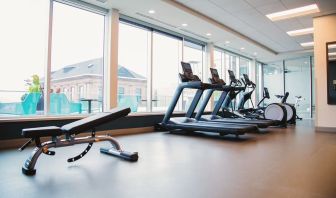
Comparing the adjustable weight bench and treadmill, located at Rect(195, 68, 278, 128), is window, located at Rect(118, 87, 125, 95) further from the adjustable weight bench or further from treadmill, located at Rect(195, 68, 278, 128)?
the adjustable weight bench

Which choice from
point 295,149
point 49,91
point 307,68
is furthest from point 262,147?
point 307,68

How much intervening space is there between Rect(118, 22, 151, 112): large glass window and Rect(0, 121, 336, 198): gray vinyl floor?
119 inches

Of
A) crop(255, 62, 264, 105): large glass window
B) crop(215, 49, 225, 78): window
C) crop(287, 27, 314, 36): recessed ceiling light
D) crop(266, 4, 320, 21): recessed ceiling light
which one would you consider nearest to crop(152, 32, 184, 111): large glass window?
crop(215, 49, 225, 78): window

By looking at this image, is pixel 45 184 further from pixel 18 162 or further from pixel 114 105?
pixel 114 105

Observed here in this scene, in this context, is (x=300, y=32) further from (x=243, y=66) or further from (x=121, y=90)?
(x=121, y=90)

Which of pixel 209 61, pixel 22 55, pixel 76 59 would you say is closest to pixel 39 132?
pixel 22 55

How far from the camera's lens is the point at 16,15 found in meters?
4.45

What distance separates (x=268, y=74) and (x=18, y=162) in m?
12.5

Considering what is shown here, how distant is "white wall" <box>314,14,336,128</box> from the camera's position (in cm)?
621

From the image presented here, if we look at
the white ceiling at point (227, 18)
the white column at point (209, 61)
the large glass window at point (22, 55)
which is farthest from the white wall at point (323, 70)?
the large glass window at point (22, 55)

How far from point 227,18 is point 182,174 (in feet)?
17.9

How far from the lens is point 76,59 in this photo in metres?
5.30

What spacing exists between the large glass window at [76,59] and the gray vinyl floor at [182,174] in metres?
1.81

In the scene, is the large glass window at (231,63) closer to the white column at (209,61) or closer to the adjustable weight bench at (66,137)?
the white column at (209,61)
